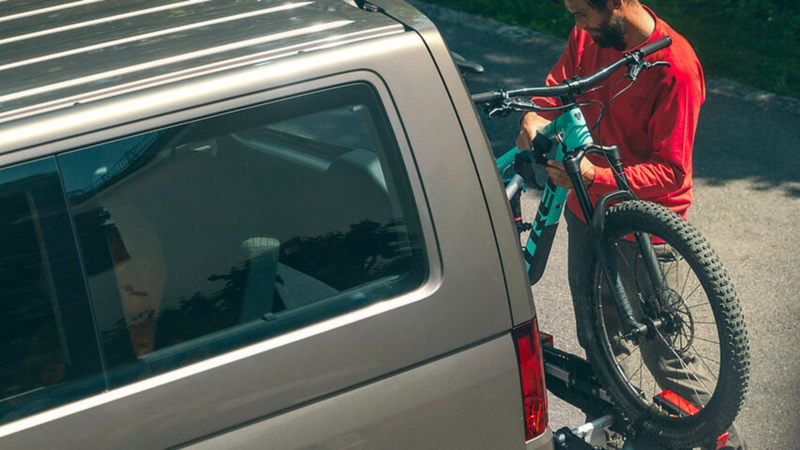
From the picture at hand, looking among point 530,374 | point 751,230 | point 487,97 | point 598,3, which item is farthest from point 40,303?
point 751,230

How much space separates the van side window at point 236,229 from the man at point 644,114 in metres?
1.12

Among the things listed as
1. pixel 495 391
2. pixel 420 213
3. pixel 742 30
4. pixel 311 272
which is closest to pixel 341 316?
pixel 311 272

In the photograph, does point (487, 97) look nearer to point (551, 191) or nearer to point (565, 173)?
point (565, 173)

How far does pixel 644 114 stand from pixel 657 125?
11 centimetres

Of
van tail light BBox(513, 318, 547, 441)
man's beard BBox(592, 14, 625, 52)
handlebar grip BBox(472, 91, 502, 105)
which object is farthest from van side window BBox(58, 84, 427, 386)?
man's beard BBox(592, 14, 625, 52)

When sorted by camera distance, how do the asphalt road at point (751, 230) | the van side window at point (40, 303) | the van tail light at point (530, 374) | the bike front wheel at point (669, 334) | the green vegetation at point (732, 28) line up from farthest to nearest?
the green vegetation at point (732, 28), the asphalt road at point (751, 230), the bike front wheel at point (669, 334), the van tail light at point (530, 374), the van side window at point (40, 303)

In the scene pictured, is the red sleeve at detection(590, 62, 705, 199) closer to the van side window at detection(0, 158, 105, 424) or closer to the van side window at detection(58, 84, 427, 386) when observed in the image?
the van side window at detection(58, 84, 427, 386)

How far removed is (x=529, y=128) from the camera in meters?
3.37

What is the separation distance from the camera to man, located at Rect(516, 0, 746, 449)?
9.20 feet

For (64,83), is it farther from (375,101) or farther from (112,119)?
(375,101)

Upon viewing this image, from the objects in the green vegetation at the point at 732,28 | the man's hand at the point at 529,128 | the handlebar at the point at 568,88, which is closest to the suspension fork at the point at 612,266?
the handlebar at the point at 568,88

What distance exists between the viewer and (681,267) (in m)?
2.82

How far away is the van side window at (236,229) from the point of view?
185 centimetres

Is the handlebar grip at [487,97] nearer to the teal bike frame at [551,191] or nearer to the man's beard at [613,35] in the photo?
the teal bike frame at [551,191]
